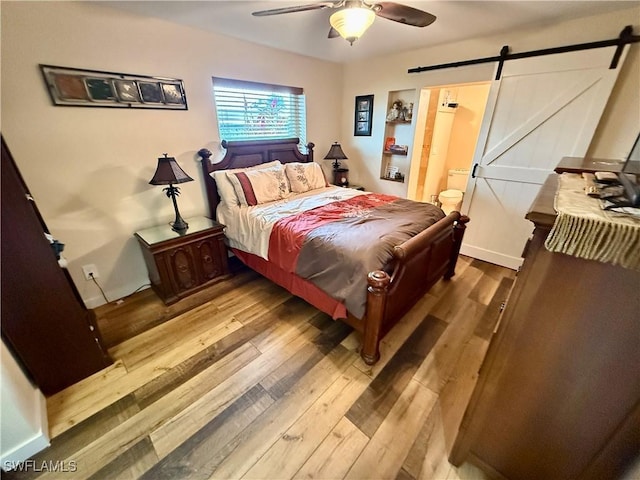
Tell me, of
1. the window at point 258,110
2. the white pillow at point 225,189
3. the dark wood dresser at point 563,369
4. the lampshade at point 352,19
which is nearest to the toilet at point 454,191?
the window at point 258,110

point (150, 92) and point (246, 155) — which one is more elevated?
point (150, 92)

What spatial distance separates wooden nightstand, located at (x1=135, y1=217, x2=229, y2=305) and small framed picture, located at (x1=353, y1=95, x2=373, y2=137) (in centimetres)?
252

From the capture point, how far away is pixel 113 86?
78.2 inches

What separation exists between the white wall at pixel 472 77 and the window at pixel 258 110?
889mm

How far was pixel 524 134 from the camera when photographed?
2.50 m

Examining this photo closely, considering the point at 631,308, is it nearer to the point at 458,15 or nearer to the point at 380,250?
the point at 380,250

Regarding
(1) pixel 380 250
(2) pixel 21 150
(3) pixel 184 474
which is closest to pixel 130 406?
(3) pixel 184 474

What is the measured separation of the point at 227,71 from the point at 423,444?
337 cm

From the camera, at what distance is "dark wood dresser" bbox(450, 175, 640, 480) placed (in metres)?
0.71

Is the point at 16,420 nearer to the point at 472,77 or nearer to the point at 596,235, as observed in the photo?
the point at 596,235

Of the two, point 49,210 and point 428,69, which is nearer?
point 49,210

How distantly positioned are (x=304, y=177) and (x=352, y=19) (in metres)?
1.71

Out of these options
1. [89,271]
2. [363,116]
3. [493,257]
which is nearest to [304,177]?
[363,116]

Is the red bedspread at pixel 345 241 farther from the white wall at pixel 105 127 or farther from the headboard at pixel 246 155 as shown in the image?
the white wall at pixel 105 127
